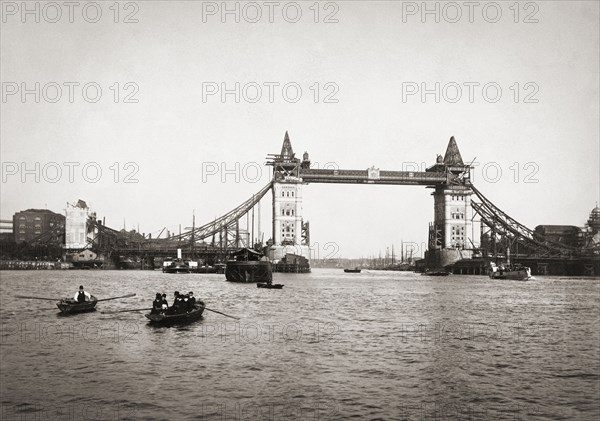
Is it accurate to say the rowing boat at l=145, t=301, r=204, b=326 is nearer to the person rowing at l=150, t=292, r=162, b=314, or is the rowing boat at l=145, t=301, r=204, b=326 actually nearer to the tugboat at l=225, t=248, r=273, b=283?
the person rowing at l=150, t=292, r=162, b=314

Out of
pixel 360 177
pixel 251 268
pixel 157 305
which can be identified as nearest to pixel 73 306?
pixel 157 305

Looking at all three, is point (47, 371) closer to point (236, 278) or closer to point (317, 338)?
point (317, 338)

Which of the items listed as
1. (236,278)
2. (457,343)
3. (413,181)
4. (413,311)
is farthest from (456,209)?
(457,343)

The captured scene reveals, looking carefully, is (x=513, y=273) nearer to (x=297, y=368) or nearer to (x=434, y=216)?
(x=434, y=216)

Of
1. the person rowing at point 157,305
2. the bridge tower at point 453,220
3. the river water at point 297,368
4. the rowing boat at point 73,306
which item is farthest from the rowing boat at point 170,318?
the bridge tower at point 453,220

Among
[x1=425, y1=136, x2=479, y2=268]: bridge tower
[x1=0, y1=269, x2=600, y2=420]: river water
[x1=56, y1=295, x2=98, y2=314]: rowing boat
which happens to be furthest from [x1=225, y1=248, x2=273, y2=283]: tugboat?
[x1=425, y1=136, x2=479, y2=268]: bridge tower
